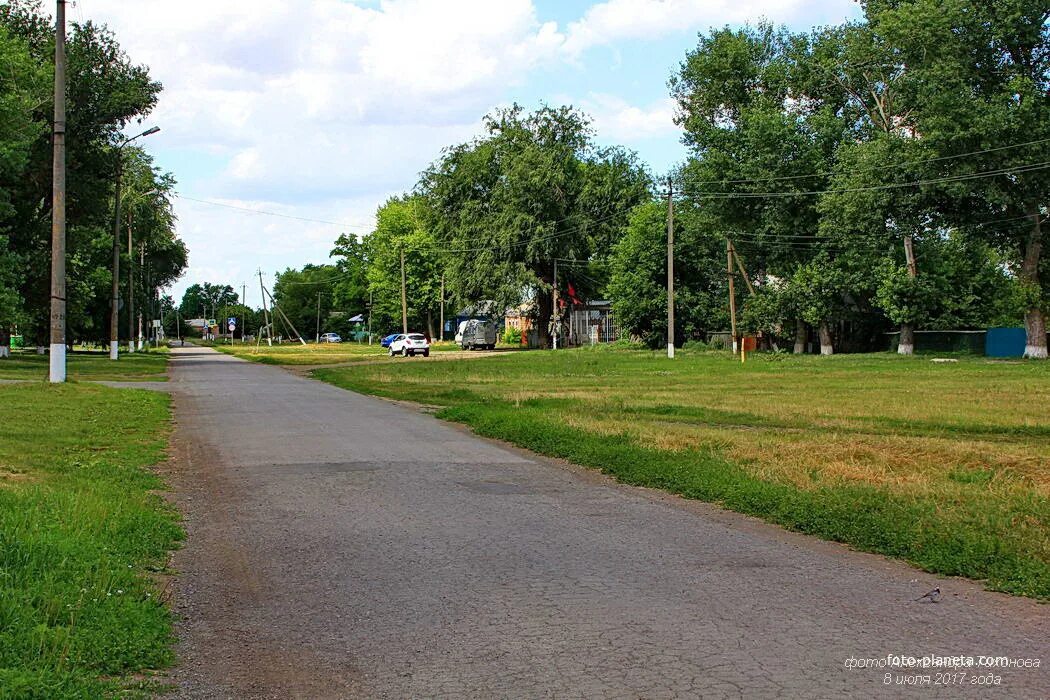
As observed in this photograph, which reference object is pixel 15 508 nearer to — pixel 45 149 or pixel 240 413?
pixel 240 413

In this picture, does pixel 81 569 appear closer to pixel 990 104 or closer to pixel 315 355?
pixel 990 104

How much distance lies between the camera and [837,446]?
14.5m

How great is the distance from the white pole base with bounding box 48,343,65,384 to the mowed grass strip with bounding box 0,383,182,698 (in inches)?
Answer: 534

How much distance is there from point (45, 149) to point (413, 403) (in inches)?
1235

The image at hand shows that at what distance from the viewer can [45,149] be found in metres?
48.1

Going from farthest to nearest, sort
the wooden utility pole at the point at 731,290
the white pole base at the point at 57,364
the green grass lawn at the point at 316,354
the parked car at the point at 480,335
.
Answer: the parked car at the point at 480,335 → the wooden utility pole at the point at 731,290 → the green grass lawn at the point at 316,354 → the white pole base at the point at 57,364

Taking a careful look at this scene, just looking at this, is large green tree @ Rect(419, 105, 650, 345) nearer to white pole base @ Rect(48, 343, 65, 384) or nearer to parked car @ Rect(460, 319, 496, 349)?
parked car @ Rect(460, 319, 496, 349)

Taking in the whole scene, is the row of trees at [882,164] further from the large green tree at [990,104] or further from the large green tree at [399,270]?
the large green tree at [399,270]

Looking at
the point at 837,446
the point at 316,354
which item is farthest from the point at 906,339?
the point at 316,354

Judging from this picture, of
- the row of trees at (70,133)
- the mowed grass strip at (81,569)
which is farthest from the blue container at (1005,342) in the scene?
the mowed grass strip at (81,569)

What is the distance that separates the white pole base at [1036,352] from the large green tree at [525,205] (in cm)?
3658

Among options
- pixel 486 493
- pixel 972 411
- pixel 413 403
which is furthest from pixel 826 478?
pixel 413 403

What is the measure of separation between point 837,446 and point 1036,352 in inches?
1570

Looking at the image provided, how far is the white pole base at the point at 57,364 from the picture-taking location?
27062mm
